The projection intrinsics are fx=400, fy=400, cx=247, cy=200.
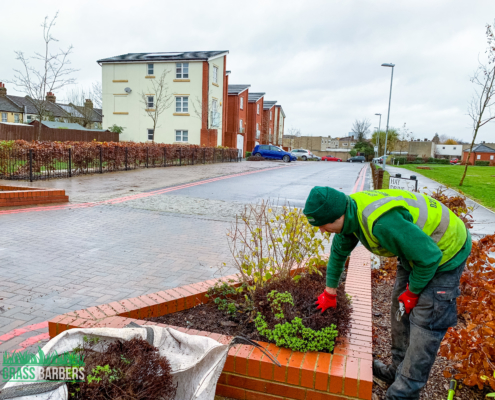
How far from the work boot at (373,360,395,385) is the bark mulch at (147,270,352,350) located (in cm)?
33

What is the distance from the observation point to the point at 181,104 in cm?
3731

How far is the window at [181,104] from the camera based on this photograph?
122ft

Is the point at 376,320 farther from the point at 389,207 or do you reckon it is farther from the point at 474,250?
the point at 389,207

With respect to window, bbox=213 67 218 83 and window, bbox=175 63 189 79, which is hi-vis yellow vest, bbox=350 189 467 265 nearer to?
window, bbox=175 63 189 79

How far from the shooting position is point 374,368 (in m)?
2.86

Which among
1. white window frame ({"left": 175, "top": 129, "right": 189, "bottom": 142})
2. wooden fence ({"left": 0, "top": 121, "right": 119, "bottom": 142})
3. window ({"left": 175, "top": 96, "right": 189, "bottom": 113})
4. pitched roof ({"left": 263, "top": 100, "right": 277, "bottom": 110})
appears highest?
pitched roof ({"left": 263, "top": 100, "right": 277, "bottom": 110})

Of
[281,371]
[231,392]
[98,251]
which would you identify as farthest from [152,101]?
[281,371]

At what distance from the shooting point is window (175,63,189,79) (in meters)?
36.7

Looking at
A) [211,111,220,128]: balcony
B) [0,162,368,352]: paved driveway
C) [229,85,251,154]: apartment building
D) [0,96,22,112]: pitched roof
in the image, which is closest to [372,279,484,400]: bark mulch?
[0,162,368,352]: paved driveway

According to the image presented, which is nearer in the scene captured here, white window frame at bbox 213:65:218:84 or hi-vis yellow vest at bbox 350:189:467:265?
hi-vis yellow vest at bbox 350:189:467:265

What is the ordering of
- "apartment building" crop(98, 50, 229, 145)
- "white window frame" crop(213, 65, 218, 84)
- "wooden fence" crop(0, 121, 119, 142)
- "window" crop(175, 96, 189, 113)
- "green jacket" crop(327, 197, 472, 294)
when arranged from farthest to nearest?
"white window frame" crop(213, 65, 218, 84)
"window" crop(175, 96, 189, 113)
"apartment building" crop(98, 50, 229, 145)
"wooden fence" crop(0, 121, 119, 142)
"green jacket" crop(327, 197, 472, 294)

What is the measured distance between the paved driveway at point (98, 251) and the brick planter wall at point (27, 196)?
0.39 m

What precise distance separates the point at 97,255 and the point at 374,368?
13.4 ft

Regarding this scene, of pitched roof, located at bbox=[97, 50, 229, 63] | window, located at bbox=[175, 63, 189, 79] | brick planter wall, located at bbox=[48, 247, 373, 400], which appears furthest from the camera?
window, located at bbox=[175, 63, 189, 79]
